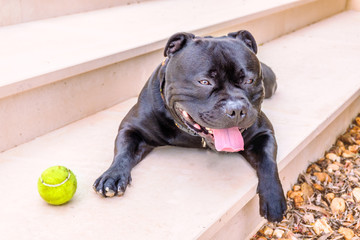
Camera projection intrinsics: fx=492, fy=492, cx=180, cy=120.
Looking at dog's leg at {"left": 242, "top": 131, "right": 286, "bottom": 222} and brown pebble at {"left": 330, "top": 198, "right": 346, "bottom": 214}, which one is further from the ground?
dog's leg at {"left": 242, "top": 131, "right": 286, "bottom": 222}

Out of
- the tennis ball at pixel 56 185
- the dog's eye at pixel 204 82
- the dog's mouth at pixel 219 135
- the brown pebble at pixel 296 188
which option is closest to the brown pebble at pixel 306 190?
the brown pebble at pixel 296 188

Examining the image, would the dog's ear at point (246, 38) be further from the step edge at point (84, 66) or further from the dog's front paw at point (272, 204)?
the step edge at point (84, 66)

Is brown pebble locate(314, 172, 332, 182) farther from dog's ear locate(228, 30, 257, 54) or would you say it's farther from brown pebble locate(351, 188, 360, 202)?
dog's ear locate(228, 30, 257, 54)

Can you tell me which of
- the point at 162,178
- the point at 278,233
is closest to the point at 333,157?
the point at 278,233

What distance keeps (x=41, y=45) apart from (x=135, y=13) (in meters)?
1.15

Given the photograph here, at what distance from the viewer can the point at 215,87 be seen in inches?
73.0

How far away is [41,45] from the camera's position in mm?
2809

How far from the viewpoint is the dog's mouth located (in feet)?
6.25

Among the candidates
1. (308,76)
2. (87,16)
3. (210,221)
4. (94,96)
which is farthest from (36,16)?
(210,221)

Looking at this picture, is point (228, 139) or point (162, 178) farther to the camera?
point (162, 178)

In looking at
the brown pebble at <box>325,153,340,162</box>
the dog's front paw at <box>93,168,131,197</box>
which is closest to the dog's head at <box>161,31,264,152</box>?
the dog's front paw at <box>93,168,131,197</box>

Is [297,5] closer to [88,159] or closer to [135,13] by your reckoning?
[135,13]

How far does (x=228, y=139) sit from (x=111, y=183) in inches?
19.0

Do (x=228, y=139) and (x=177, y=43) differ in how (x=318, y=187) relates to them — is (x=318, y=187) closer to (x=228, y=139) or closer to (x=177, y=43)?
(x=228, y=139)
